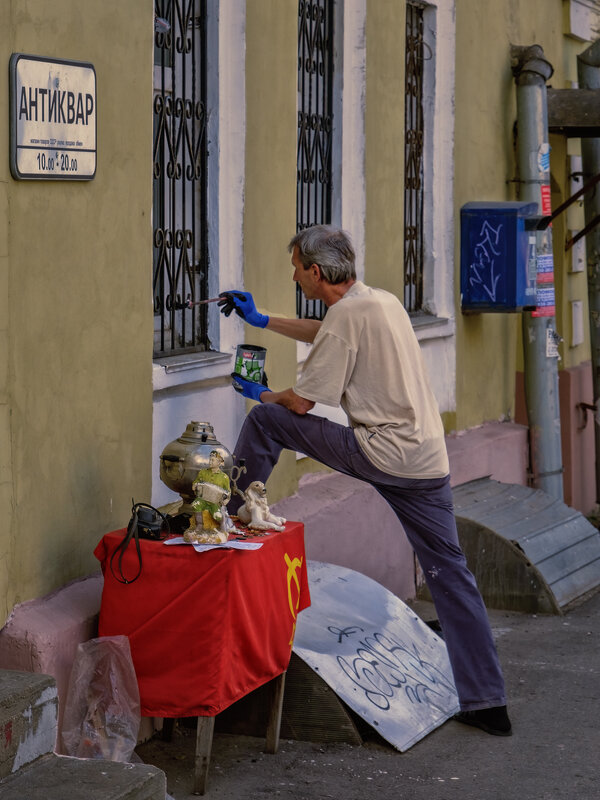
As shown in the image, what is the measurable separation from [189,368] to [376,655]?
53.0 inches

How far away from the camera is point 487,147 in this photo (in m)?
9.07

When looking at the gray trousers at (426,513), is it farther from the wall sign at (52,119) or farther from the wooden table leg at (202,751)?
the wall sign at (52,119)

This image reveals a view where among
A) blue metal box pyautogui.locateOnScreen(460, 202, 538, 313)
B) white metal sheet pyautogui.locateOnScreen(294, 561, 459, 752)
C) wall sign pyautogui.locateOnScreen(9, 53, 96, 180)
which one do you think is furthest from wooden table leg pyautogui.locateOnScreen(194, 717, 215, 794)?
blue metal box pyautogui.locateOnScreen(460, 202, 538, 313)

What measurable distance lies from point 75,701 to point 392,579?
9.93ft

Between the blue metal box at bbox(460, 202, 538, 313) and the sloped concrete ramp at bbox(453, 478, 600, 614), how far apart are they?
145 cm

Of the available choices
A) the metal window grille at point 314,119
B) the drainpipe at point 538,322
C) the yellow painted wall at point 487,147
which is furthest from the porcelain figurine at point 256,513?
the drainpipe at point 538,322

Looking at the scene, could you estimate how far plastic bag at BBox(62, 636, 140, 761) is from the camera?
4.50 m

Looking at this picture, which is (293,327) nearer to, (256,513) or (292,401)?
(292,401)

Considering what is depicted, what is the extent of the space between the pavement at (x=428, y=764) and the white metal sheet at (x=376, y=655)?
0.32ft

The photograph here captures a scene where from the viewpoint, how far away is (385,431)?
509 cm

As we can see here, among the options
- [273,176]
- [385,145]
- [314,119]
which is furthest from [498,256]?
[273,176]

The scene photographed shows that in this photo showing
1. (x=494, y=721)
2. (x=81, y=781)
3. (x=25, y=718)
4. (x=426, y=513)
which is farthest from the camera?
(x=494, y=721)

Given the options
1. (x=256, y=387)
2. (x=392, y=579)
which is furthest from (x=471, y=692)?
(x=392, y=579)

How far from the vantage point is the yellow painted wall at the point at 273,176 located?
613 cm
